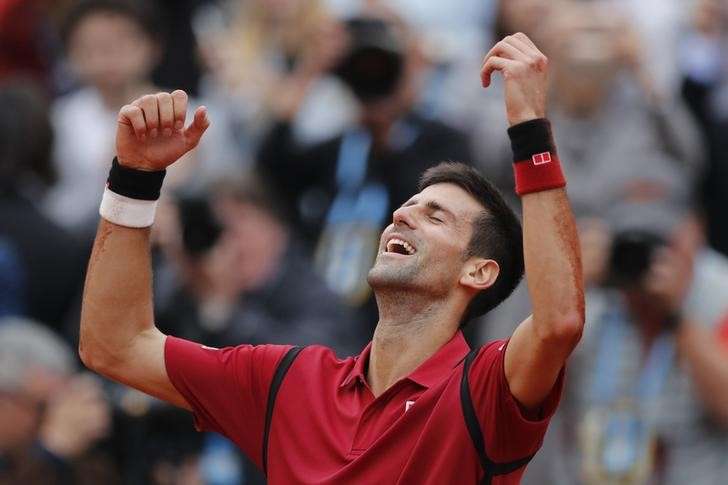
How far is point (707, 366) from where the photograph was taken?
22.2 feet

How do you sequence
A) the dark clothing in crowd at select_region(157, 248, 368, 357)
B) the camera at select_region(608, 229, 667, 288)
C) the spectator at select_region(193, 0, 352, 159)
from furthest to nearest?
the spectator at select_region(193, 0, 352, 159) < the dark clothing in crowd at select_region(157, 248, 368, 357) < the camera at select_region(608, 229, 667, 288)

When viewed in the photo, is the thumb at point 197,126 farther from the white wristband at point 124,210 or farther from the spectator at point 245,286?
the spectator at point 245,286

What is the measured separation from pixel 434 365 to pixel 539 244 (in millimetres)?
597

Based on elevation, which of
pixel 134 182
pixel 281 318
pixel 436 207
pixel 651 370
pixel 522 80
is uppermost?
pixel 522 80

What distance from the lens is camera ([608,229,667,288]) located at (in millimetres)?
6867

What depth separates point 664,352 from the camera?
6984 mm

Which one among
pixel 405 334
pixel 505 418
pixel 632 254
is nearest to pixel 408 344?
pixel 405 334

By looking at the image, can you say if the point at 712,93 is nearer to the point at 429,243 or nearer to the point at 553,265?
the point at 429,243

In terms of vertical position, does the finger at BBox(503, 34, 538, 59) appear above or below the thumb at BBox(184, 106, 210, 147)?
above

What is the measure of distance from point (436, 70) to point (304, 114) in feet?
2.52

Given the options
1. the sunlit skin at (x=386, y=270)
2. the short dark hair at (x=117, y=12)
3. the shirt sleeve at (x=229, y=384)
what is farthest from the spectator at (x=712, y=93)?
the shirt sleeve at (x=229, y=384)

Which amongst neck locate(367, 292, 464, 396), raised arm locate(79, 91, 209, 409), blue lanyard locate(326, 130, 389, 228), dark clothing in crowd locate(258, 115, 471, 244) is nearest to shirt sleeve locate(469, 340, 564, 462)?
neck locate(367, 292, 464, 396)

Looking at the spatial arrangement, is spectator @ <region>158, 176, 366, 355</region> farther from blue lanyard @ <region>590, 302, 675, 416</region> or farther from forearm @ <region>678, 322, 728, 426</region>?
forearm @ <region>678, 322, 728, 426</region>

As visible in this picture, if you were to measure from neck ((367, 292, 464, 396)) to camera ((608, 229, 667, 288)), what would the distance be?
7.02ft
